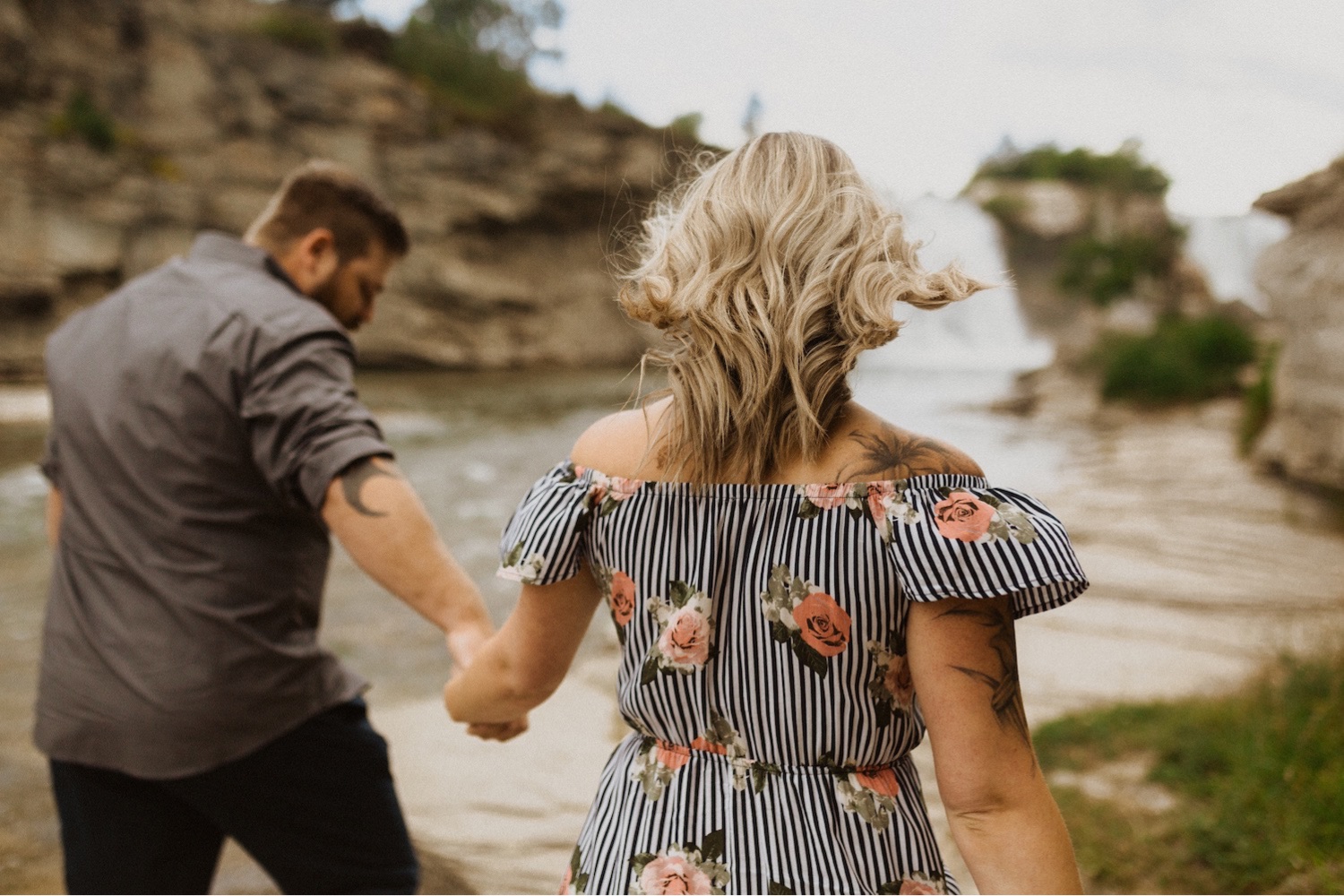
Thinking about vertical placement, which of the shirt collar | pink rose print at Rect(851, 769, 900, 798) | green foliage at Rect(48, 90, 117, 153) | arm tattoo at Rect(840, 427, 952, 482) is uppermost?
green foliage at Rect(48, 90, 117, 153)

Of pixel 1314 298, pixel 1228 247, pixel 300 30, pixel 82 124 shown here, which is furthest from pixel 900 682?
pixel 1228 247

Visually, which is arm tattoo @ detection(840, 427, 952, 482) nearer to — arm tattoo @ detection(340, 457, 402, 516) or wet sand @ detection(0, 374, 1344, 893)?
arm tattoo @ detection(340, 457, 402, 516)

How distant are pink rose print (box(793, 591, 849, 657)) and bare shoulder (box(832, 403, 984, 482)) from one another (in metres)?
0.15

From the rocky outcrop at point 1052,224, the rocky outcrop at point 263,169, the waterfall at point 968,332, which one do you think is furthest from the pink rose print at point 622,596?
the waterfall at point 968,332

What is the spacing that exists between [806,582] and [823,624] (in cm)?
5

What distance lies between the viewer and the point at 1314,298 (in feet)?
22.0

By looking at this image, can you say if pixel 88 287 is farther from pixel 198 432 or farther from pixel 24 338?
pixel 198 432

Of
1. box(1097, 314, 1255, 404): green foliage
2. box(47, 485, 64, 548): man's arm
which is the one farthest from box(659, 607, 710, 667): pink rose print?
box(1097, 314, 1255, 404): green foliage

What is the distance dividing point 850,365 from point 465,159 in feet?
82.6

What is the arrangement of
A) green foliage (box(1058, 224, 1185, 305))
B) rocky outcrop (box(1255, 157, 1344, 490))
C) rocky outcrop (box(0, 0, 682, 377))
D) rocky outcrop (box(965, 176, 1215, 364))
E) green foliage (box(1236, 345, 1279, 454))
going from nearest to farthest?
rocky outcrop (box(1255, 157, 1344, 490))
green foliage (box(1236, 345, 1279, 454))
rocky outcrop (box(0, 0, 682, 377))
green foliage (box(1058, 224, 1185, 305))
rocky outcrop (box(965, 176, 1215, 364))

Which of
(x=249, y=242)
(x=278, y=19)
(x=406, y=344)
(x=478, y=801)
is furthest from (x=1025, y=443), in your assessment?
(x=278, y=19)

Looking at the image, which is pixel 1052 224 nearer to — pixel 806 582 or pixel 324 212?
pixel 324 212

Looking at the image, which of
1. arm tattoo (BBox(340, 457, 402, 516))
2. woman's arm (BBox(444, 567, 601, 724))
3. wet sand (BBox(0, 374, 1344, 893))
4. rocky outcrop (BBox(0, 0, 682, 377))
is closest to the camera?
woman's arm (BBox(444, 567, 601, 724))

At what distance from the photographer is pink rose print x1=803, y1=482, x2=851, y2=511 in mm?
1180
